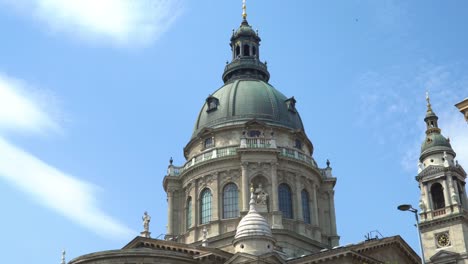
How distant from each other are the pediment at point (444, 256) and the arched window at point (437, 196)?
4204 mm

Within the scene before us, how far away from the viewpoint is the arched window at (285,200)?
6091 centimetres

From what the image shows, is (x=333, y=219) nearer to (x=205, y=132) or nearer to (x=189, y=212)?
(x=189, y=212)

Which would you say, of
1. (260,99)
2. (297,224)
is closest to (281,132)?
(260,99)

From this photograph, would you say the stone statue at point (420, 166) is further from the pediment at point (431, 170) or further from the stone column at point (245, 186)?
the stone column at point (245, 186)

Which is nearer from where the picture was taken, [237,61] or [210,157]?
[210,157]

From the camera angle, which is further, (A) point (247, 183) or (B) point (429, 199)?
(A) point (247, 183)

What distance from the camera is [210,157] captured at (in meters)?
62.9

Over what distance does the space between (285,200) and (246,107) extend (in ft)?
30.7

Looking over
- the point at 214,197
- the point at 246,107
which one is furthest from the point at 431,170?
the point at 214,197

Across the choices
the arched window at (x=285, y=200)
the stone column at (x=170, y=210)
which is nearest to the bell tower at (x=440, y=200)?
the arched window at (x=285, y=200)

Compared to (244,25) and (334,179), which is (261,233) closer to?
(334,179)

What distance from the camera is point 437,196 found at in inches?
2248

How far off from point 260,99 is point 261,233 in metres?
19.2

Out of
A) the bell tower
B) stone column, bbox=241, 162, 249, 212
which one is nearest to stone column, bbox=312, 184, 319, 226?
stone column, bbox=241, 162, 249, 212
